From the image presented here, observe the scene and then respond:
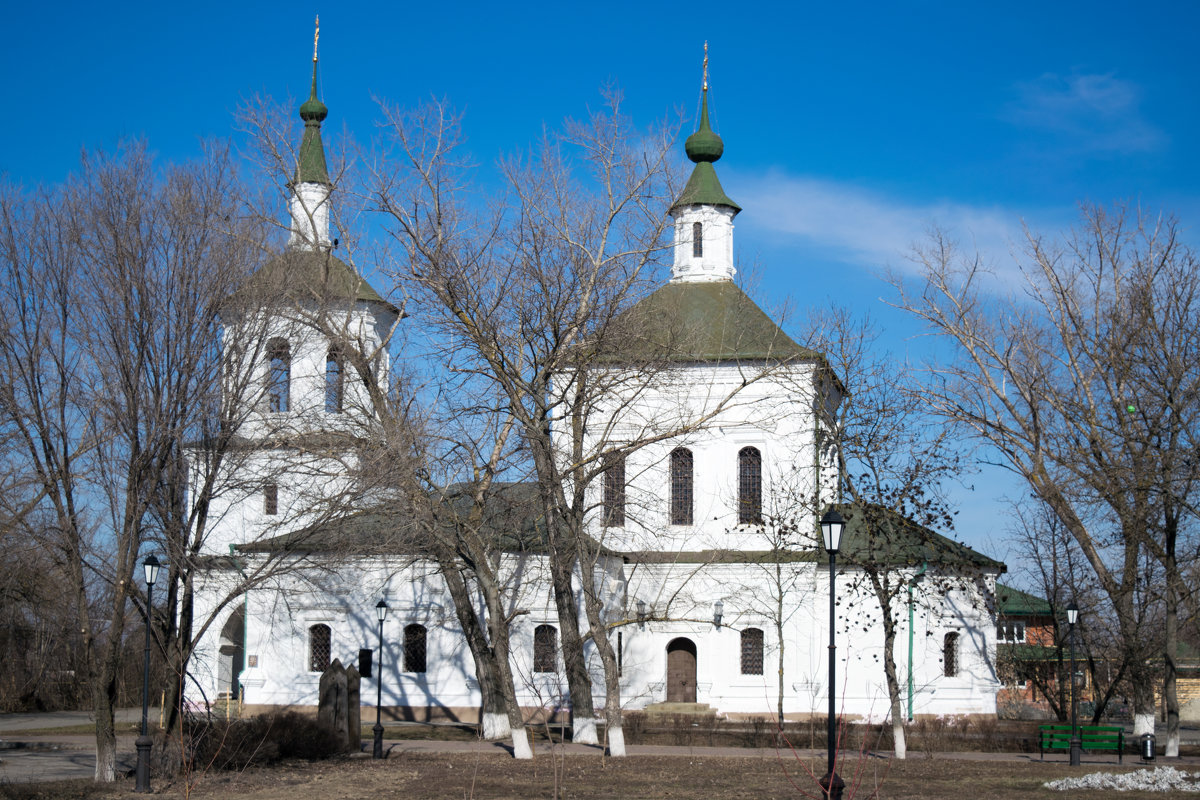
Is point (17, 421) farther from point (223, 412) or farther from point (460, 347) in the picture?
point (460, 347)

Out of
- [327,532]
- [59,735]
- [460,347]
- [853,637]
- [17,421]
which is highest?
[460,347]

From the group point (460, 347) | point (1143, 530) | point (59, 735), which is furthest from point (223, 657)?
point (1143, 530)

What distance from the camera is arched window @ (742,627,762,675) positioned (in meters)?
30.2

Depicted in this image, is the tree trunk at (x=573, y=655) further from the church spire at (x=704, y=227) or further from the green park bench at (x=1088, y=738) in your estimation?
the church spire at (x=704, y=227)

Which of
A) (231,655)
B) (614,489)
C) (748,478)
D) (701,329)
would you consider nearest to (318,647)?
(231,655)


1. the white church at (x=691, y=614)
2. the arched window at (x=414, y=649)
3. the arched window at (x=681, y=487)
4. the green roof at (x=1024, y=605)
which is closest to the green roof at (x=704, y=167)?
the white church at (x=691, y=614)

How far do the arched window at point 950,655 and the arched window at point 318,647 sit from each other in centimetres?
1562

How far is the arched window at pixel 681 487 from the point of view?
31.6m

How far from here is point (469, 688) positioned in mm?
29625

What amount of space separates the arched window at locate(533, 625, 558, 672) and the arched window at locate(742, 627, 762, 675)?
481 centimetres

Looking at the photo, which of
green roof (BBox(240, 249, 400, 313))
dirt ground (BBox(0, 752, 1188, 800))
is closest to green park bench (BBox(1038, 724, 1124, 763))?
dirt ground (BBox(0, 752, 1188, 800))

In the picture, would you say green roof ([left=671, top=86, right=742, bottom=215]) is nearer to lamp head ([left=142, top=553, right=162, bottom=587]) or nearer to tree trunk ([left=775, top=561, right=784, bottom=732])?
tree trunk ([left=775, top=561, right=784, bottom=732])

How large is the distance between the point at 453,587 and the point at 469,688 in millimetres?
6268

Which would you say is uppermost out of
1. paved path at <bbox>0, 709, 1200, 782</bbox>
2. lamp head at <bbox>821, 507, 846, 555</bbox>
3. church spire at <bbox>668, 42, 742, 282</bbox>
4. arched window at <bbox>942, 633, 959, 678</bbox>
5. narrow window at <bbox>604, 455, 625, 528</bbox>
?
church spire at <bbox>668, 42, 742, 282</bbox>
